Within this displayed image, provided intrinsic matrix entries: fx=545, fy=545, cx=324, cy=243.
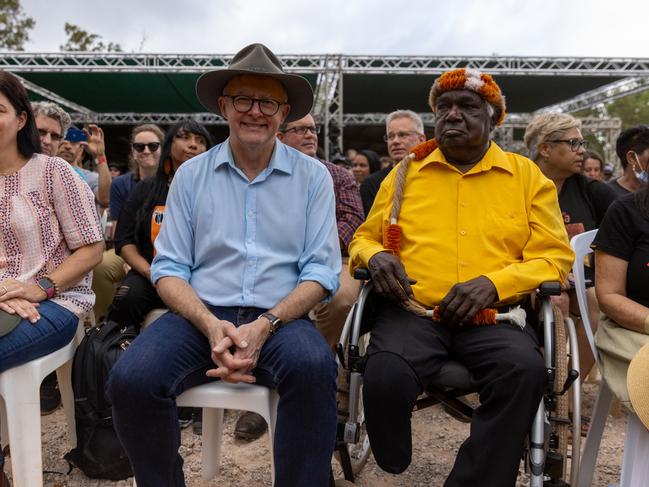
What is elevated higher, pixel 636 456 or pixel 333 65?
pixel 333 65

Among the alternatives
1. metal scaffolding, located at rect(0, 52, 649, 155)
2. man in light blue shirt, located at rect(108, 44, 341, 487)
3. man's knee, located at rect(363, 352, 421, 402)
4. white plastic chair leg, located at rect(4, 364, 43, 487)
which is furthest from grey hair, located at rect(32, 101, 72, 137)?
metal scaffolding, located at rect(0, 52, 649, 155)

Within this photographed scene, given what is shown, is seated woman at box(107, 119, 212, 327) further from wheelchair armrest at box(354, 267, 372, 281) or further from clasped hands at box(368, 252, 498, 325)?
clasped hands at box(368, 252, 498, 325)

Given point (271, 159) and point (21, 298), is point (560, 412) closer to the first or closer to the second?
point (271, 159)

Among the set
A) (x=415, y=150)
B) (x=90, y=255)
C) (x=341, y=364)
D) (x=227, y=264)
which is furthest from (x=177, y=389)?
(x=415, y=150)

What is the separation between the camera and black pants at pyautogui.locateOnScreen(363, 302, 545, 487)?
1878 mm

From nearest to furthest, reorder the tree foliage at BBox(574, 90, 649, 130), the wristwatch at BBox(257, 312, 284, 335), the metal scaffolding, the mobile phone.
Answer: the wristwatch at BBox(257, 312, 284, 335) → the mobile phone → the metal scaffolding → the tree foliage at BBox(574, 90, 649, 130)

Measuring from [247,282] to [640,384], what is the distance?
1442 millimetres

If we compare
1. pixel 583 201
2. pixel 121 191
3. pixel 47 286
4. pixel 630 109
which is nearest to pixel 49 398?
pixel 47 286

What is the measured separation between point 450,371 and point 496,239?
638mm

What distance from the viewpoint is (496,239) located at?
236 centimetres

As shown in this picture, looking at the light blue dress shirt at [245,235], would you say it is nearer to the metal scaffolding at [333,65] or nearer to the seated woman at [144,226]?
the seated woman at [144,226]

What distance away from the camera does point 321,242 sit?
2242 millimetres

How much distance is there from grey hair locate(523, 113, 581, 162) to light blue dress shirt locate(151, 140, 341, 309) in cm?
197

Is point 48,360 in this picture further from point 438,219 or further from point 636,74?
point 636,74
